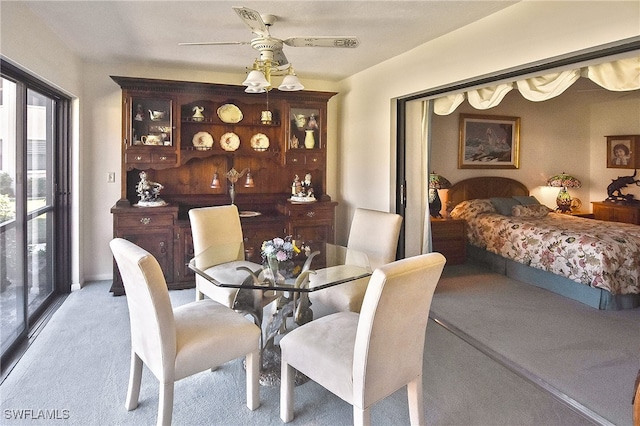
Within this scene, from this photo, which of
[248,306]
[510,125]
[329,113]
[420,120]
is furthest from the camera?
[510,125]

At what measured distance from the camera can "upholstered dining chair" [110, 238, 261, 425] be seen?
193 cm

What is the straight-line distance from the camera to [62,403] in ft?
7.53

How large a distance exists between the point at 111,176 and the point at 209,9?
2.52 metres

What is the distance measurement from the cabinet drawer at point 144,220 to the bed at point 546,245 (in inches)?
145

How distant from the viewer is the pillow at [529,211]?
5445mm

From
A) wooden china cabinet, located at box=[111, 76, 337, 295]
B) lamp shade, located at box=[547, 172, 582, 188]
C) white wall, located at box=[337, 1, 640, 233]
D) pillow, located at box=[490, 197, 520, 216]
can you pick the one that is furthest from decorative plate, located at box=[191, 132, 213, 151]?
lamp shade, located at box=[547, 172, 582, 188]

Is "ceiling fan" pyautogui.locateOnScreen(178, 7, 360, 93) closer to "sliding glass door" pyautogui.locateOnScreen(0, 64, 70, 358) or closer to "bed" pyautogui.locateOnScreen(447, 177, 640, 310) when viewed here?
"sliding glass door" pyautogui.locateOnScreen(0, 64, 70, 358)

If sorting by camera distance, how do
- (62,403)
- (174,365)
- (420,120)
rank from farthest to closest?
(420,120), (62,403), (174,365)

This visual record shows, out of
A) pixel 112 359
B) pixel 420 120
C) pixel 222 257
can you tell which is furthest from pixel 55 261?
pixel 420 120

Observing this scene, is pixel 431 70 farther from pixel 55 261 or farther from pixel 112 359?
pixel 55 261

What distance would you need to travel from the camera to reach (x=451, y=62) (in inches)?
133

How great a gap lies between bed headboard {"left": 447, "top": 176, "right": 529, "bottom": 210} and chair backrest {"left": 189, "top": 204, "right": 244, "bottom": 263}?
11.1ft

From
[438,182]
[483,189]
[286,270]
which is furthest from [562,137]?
[286,270]

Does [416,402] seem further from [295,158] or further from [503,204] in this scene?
[503,204]
